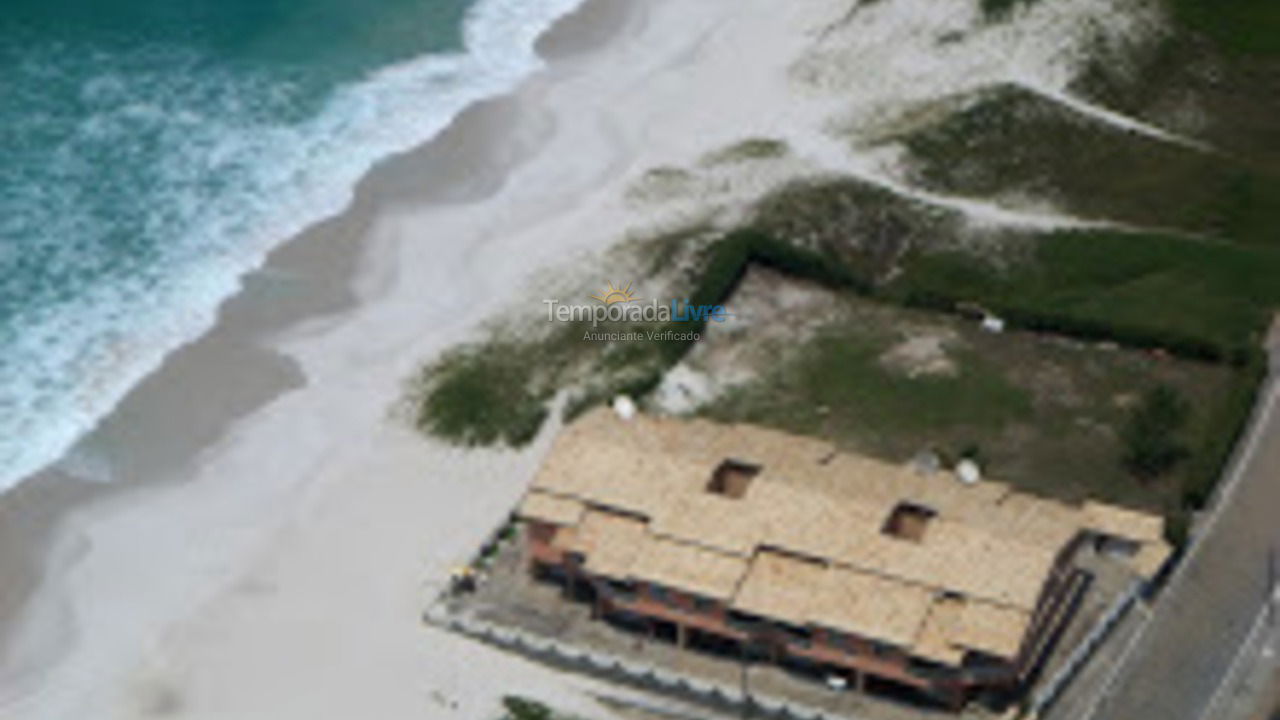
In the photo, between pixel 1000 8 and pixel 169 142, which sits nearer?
pixel 169 142

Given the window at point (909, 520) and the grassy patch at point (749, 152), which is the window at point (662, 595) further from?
the grassy patch at point (749, 152)

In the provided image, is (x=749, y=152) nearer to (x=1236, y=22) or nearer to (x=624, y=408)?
(x=624, y=408)

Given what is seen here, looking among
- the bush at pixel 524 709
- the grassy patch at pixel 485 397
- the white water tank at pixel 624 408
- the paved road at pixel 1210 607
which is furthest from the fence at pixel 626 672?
the grassy patch at pixel 485 397

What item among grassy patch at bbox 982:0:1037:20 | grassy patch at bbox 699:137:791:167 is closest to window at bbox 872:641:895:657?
grassy patch at bbox 699:137:791:167

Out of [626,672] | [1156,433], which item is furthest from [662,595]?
[1156,433]

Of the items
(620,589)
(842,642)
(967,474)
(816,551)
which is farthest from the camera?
(967,474)

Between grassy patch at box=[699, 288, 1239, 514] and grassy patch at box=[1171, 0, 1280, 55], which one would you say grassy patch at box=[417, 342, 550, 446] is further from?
grassy patch at box=[1171, 0, 1280, 55]

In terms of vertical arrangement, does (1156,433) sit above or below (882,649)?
below
